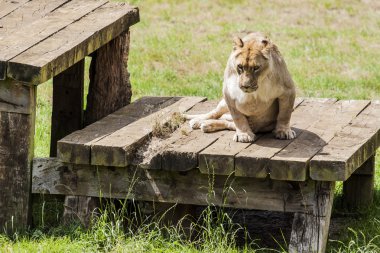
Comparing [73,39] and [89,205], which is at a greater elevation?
[73,39]

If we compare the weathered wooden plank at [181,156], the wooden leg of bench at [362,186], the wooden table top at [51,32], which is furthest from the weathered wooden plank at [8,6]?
the wooden leg of bench at [362,186]

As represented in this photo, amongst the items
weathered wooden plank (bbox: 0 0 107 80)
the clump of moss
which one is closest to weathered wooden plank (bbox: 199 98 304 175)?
the clump of moss

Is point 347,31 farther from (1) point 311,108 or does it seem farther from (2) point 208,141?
(2) point 208,141

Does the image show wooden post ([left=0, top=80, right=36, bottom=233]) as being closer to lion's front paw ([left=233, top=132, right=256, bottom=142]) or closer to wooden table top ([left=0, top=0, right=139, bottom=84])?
wooden table top ([left=0, top=0, right=139, bottom=84])

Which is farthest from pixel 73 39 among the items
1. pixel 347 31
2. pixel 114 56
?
pixel 347 31

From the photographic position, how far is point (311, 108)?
8375mm

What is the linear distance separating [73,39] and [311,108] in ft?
6.89

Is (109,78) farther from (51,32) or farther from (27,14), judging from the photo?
(27,14)

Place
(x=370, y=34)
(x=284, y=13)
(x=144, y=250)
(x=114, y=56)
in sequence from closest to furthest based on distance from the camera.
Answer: (x=144, y=250) < (x=114, y=56) < (x=370, y=34) < (x=284, y=13)

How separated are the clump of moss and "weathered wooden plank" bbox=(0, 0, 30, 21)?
1.70m

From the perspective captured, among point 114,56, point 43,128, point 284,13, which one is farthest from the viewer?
point 284,13

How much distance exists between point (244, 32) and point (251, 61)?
248 inches

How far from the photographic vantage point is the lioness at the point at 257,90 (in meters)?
6.94

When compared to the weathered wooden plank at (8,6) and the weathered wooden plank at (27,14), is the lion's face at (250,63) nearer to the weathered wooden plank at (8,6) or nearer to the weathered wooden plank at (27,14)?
the weathered wooden plank at (27,14)
